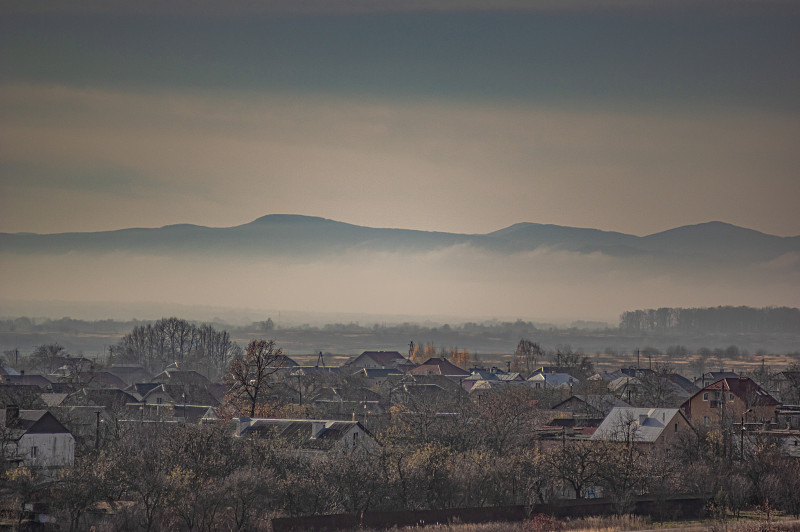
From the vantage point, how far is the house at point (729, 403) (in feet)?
323

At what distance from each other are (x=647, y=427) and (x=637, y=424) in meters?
0.76

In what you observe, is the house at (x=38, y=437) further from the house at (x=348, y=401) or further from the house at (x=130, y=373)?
the house at (x=130, y=373)

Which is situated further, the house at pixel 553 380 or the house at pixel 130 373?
the house at pixel 130 373

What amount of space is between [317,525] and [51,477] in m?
24.0

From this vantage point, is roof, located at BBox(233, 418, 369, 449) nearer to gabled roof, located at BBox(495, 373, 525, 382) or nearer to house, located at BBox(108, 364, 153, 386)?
gabled roof, located at BBox(495, 373, 525, 382)

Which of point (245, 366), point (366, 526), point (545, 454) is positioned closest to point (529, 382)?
point (245, 366)

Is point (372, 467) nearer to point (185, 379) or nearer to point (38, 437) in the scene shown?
point (38, 437)

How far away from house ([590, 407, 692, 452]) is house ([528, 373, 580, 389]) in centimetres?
7187

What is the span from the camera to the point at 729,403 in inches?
3954

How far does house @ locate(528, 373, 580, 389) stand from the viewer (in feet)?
511

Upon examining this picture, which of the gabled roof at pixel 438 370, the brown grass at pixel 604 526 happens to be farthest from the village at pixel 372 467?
the gabled roof at pixel 438 370

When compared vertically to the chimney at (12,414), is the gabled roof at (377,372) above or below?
below

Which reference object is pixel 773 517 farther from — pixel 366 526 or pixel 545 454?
pixel 366 526

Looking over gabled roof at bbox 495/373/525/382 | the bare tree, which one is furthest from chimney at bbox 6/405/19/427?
gabled roof at bbox 495/373/525/382
